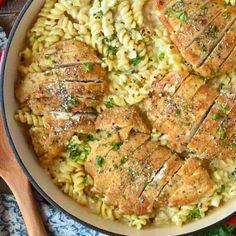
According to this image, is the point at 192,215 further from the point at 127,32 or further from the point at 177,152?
the point at 127,32

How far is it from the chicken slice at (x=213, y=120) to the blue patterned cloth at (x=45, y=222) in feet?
3.51

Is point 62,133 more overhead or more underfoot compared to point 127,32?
more underfoot

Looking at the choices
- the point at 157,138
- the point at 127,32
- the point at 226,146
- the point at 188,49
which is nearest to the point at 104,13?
the point at 127,32

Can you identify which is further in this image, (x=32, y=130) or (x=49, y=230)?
(x=49, y=230)

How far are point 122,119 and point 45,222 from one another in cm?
106

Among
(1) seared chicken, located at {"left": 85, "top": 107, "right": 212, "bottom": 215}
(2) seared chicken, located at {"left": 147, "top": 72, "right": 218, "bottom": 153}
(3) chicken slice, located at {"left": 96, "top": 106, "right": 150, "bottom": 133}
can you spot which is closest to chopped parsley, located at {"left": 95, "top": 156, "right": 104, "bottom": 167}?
(1) seared chicken, located at {"left": 85, "top": 107, "right": 212, "bottom": 215}

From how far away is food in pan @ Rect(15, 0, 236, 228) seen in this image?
4.10m

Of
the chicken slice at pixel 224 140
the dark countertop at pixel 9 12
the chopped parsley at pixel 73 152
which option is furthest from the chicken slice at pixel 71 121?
the dark countertop at pixel 9 12

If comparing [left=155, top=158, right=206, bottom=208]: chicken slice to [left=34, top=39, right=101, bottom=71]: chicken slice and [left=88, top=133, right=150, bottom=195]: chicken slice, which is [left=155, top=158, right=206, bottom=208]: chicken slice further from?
[left=34, top=39, right=101, bottom=71]: chicken slice

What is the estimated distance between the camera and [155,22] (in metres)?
4.26

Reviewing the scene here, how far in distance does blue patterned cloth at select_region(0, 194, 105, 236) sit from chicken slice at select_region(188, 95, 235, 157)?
3.51 feet

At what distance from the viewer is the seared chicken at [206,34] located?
4082 millimetres

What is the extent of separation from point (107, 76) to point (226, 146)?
93cm

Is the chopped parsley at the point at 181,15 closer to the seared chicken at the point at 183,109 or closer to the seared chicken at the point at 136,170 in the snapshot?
the seared chicken at the point at 183,109
